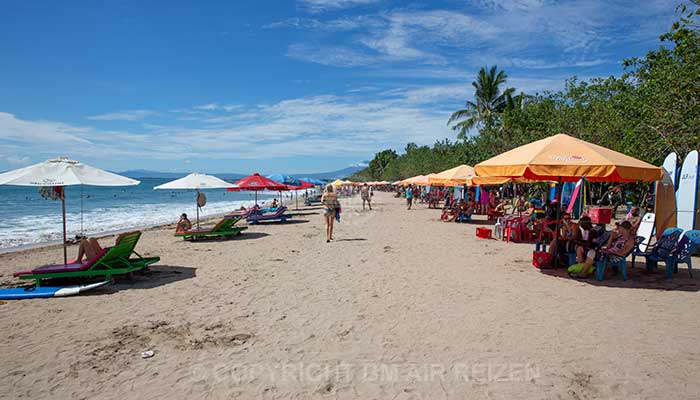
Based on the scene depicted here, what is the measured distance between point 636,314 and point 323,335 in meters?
3.76

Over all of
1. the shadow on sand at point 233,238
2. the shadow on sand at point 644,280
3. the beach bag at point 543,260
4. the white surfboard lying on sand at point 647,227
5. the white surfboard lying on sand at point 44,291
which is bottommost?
the white surfboard lying on sand at point 44,291

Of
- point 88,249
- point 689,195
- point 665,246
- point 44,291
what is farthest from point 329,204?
point 689,195

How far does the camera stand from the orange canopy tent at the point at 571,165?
228 inches

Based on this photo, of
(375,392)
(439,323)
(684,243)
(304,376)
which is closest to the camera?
(375,392)

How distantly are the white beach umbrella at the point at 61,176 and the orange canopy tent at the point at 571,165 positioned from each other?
594 cm

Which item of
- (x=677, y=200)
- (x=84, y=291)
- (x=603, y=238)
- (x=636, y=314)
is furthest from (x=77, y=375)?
(x=677, y=200)

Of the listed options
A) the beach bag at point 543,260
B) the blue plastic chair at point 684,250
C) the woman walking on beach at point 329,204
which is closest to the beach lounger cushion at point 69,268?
the woman walking on beach at point 329,204

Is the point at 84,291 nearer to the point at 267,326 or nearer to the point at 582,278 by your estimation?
the point at 267,326

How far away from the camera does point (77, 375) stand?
11.6 feet

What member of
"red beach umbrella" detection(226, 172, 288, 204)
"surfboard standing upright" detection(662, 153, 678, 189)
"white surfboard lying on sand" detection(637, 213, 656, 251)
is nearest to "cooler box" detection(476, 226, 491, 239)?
"white surfboard lying on sand" detection(637, 213, 656, 251)

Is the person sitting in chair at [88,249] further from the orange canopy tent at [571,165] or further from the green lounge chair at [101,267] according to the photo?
the orange canopy tent at [571,165]

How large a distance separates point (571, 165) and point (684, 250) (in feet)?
8.62

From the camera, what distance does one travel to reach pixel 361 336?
14.0ft

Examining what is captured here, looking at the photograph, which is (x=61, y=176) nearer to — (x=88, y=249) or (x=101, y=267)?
(x=88, y=249)
